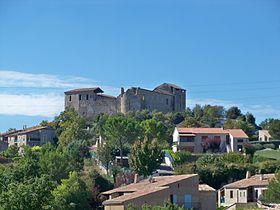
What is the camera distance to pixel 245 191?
4953 cm

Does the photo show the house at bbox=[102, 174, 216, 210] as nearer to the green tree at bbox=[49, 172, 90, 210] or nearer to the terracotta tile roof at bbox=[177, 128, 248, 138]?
the green tree at bbox=[49, 172, 90, 210]

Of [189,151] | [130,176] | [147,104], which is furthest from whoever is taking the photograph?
[147,104]

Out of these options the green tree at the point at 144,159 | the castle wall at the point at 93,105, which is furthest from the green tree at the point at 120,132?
the castle wall at the point at 93,105

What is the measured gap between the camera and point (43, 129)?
89.1m

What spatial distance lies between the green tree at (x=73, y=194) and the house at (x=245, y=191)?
9.21m

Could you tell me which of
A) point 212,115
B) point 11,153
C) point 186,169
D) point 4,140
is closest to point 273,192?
point 186,169

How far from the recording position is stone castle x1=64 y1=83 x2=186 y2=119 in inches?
3947

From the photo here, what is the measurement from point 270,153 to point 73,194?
2964cm

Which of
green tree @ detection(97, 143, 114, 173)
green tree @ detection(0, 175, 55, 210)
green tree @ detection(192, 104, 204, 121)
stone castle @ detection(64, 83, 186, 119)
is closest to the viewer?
green tree @ detection(0, 175, 55, 210)

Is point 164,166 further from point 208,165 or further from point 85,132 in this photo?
point 85,132

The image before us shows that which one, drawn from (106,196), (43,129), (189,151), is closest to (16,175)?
(106,196)

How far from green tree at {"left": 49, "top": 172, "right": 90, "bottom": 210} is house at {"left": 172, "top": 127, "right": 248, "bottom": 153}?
84.4 ft

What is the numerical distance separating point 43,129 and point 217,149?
22950mm

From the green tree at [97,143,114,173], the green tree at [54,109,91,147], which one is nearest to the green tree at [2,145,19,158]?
the green tree at [54,109,91,147]
